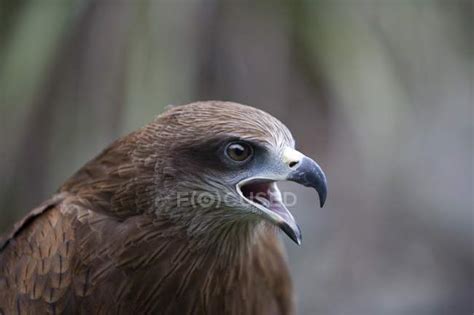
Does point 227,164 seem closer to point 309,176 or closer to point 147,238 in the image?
point 309,176

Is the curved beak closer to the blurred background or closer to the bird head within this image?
the bird head

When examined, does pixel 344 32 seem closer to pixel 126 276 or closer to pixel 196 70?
pixel 196 70

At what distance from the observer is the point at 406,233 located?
25.0ft

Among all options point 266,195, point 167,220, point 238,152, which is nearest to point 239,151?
point 238,152

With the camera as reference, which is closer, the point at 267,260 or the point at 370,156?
the point at 267,260

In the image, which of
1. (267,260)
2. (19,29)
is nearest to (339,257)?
(19,29)

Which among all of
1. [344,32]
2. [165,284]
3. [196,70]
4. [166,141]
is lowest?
[165,284]

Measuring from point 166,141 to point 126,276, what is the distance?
55cm

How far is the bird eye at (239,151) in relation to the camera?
3.23 m

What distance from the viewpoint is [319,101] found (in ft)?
24.9

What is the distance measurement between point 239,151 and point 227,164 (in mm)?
70

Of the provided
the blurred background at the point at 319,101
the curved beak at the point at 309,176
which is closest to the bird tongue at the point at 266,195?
the curved beak at the point at 309,176

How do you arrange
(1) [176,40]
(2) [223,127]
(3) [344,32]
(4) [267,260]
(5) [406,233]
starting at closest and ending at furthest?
(2) [223,127], (4) [267,260], (1) [176,40], (3) [344,32], (5) [406,233]

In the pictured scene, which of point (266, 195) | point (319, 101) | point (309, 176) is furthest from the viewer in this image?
point (319, 101)
